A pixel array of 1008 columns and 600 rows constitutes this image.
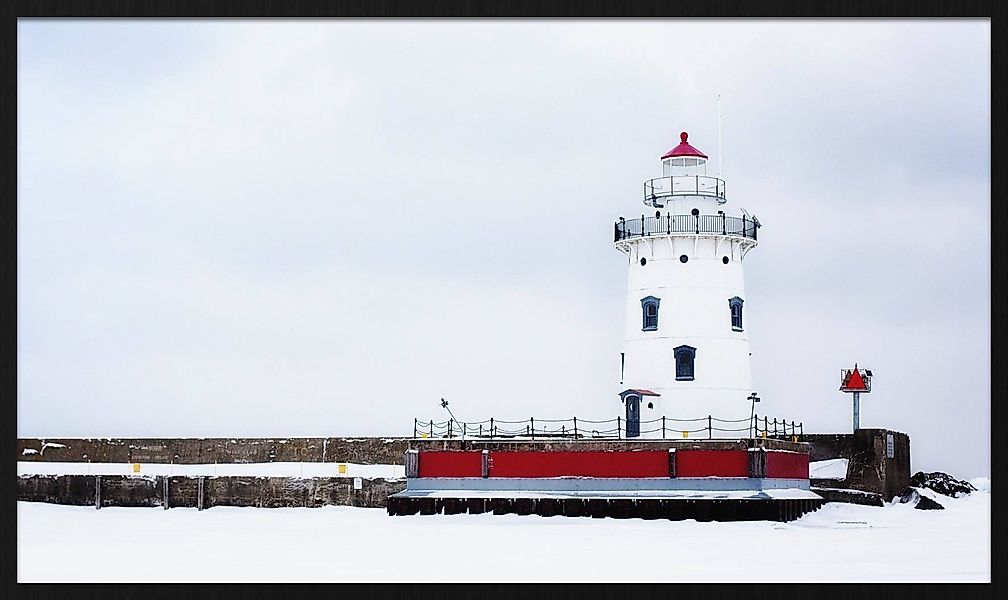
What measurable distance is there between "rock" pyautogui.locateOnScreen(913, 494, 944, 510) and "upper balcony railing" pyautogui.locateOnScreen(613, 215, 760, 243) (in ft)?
25.1

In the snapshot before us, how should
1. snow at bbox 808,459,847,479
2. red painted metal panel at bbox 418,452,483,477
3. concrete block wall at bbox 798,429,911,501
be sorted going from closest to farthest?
red painted metal panel at bbox 418,452,483,477
concrete block wall at bbox 798,429,911,501
snow at bbox 808,459,847,479

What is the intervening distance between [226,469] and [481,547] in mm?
12024

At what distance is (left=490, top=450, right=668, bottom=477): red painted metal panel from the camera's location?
119 ft

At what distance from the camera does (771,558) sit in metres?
28.4

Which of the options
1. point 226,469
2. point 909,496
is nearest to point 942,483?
point 909,496

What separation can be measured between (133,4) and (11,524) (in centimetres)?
651

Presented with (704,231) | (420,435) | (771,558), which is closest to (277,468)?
(420,435)

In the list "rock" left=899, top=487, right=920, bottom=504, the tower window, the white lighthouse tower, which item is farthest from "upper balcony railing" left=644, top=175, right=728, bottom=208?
"rock" left=899, top=487, right=920, bottom=504

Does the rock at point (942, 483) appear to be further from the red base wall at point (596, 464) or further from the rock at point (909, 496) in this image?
the red base wall at point (596, 464)

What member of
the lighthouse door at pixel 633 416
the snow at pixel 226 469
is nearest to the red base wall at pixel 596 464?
the snow at pixel 226 469

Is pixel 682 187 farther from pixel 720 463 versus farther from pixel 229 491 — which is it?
pixel 229 491

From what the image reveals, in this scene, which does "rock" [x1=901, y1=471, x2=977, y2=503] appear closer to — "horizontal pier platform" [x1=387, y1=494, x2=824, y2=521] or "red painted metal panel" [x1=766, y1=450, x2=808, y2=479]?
"red painted metal panel" [x1=766, y1=450, x2=808, y2=479]

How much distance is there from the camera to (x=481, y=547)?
30578mm
